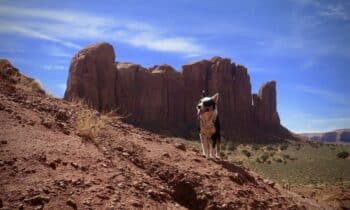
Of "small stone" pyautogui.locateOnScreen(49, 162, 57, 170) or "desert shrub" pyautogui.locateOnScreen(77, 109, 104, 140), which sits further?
"desert shrub" pyautogui.locateOnScreen(77, 109, 104, 140)

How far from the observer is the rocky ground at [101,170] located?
6.77 m

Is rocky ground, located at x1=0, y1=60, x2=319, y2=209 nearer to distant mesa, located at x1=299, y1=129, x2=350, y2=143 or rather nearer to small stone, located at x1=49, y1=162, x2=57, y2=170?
small stone, located at x1=49, y1=162, x2=57, y2=170

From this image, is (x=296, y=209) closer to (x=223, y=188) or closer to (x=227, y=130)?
(x=223, y=188)

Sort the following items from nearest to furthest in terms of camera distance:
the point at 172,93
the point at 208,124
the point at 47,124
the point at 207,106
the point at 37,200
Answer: the point at 37,200 < the point at 47,124 < the point at 207,106 < the point at 208,124 < the point at 172,93

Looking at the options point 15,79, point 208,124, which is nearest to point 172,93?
point 15,79

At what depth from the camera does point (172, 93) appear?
8156 centimetres

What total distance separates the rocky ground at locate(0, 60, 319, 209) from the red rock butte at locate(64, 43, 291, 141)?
54.6m

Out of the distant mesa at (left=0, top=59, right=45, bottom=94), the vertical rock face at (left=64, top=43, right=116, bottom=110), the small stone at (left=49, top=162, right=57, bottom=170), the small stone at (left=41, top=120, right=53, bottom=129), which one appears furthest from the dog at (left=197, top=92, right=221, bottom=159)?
A: the vertical rock face at (left=64, top=43, right=116, bottom=110)

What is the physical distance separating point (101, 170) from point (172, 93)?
7375cm

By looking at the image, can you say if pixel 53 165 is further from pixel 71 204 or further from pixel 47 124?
pixel 47 124

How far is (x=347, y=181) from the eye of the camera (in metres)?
30.3

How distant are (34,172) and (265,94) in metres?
92.1

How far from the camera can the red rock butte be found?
2795 inches

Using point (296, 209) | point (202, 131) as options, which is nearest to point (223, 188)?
point (296, 209)
